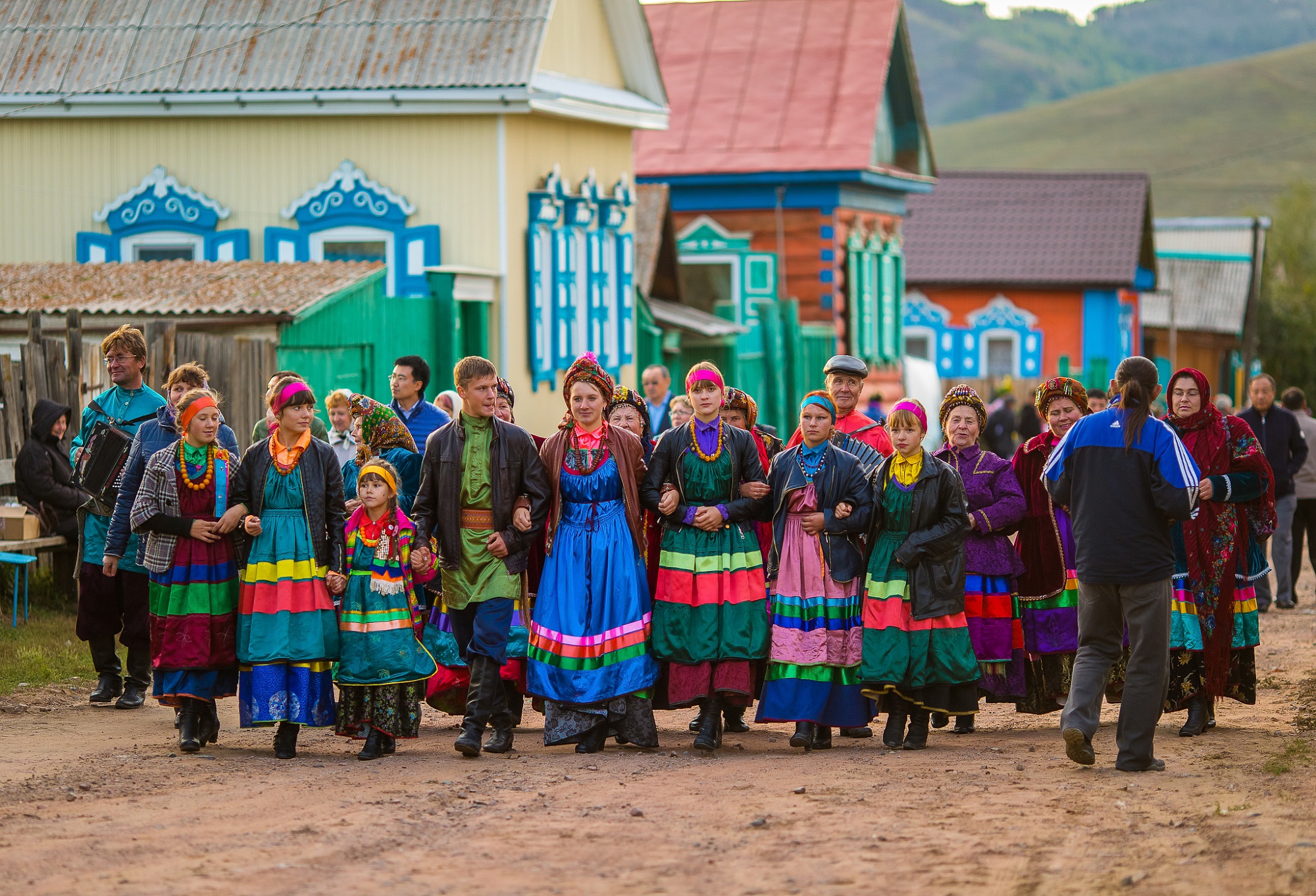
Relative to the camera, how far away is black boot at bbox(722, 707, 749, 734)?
347 inches

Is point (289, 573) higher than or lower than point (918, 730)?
higher

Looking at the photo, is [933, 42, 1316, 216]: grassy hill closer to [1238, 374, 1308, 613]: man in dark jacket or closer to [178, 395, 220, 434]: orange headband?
[1238, 374, 1308, 613]: man in dark jacket

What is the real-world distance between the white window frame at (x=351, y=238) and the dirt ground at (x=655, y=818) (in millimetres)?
8534

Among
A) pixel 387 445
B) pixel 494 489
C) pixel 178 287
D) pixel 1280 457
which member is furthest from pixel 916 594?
pixel 178 287

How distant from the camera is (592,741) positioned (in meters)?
8.12

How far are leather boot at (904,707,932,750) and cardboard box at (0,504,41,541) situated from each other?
6.32 meters

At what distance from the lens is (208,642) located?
7.98 metres

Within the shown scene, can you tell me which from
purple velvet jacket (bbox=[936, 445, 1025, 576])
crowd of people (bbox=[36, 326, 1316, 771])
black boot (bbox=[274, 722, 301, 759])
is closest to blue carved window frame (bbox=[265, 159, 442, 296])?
crowd of people (bbox=[36, 326, 1316, 771])

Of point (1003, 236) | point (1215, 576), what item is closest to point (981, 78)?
point (1003, 236)

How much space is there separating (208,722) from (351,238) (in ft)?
29.9

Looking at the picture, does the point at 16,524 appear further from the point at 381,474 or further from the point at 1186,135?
the point at 1186,135

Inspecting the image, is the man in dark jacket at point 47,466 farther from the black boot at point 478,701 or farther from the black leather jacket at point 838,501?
the black leather jacket at point 838,501

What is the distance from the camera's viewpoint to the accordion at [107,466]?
9.30 m

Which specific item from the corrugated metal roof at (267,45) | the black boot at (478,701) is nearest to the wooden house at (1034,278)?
the corrugated metal roof at (267,45)
